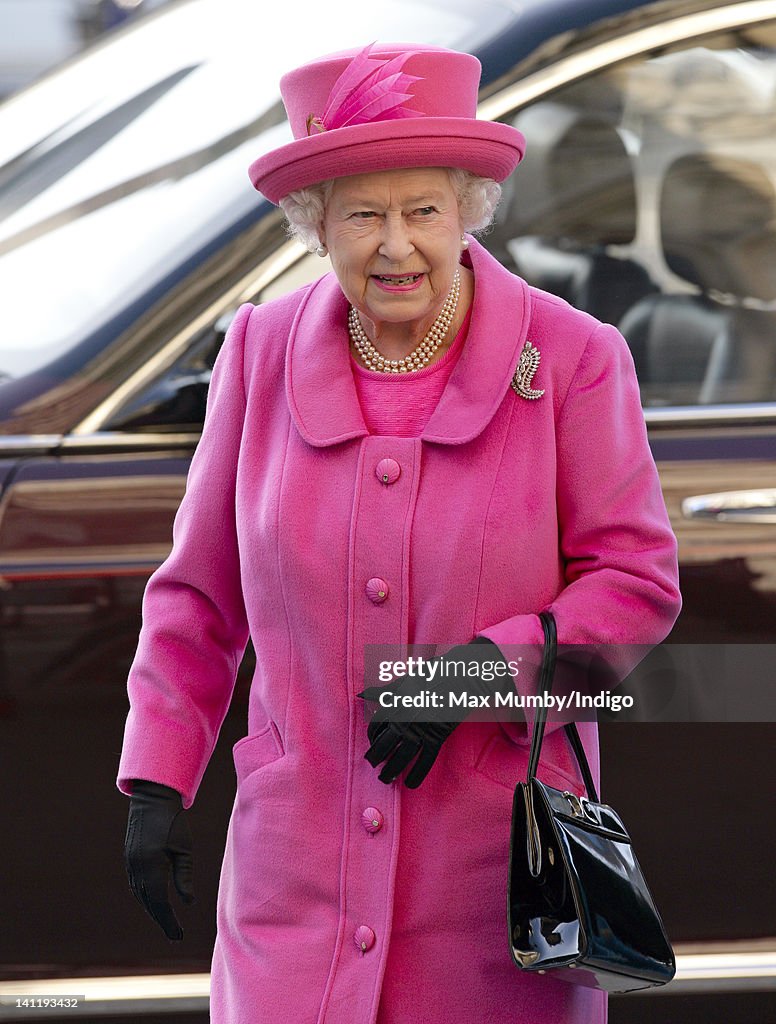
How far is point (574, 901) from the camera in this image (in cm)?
166

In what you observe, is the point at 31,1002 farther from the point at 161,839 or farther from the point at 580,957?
the point at 580,957

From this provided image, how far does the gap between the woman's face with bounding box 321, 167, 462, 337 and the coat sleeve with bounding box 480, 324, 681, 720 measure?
0.67 ft

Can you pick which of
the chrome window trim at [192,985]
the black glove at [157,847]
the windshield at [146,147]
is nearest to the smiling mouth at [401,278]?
the black glove at [157,847]

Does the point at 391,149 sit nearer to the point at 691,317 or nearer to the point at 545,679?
the point at 545,679

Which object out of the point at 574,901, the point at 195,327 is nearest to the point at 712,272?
the point at 195,327

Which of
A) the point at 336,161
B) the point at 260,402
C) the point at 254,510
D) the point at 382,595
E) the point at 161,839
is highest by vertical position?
the point at 336,161

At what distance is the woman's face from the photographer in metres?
1.80

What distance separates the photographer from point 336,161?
1764 millimetres

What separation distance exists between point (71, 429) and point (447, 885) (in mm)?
1040

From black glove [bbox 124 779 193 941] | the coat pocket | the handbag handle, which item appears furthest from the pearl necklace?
black glove [bbox 124 779 193 941]

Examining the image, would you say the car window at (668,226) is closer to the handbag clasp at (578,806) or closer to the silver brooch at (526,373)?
the silver brooch at (526,373)

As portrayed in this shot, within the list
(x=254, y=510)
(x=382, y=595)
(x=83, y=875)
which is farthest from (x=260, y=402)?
(x=83, y=875)

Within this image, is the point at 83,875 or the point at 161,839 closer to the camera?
the point at 161,839

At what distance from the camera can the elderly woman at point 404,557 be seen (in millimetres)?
1793
